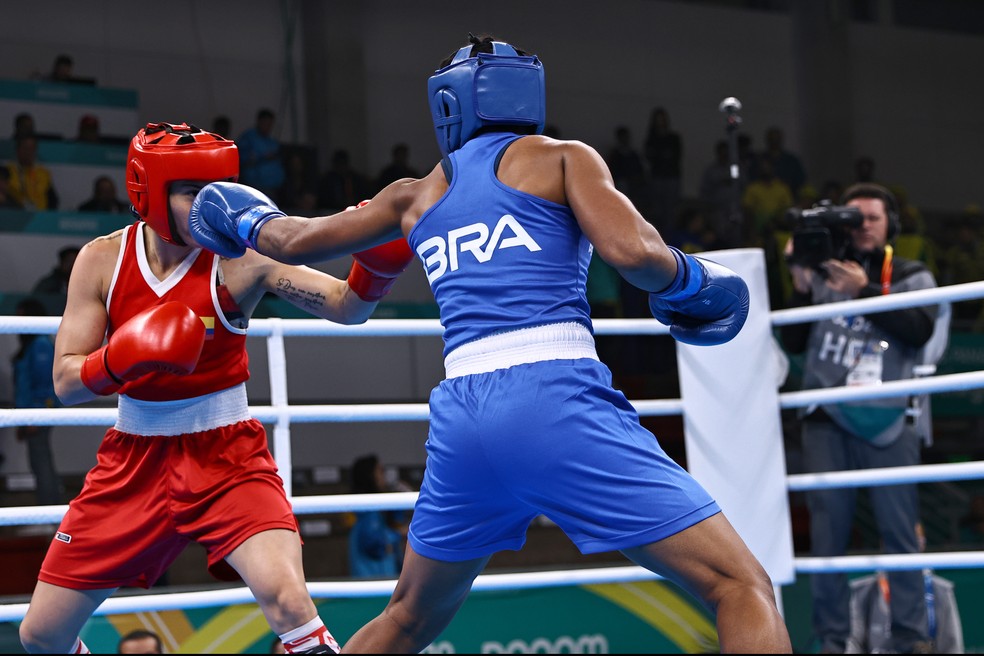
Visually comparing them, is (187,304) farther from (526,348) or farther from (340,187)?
(340,187)

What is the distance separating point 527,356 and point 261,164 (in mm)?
7823

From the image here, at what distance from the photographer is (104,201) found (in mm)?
8602

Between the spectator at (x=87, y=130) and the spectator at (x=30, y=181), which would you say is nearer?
the spectator at (x=30, y=181)

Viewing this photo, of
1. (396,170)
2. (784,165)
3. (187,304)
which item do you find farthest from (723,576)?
(784,165)

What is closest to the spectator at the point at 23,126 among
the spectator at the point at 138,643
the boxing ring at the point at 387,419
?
the spectator at the point at 138,643

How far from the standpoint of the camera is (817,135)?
13852 millimetres

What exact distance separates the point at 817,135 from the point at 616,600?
10707mm

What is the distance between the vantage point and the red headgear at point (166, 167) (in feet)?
8.73

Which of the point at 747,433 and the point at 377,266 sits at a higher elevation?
the point at 377,266

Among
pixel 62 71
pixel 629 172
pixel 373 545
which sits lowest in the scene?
pixel 373 545

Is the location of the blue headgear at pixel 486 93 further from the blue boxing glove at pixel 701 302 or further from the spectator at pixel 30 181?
the spectator at pixel 30 181

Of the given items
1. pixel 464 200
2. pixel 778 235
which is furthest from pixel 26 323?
pixel 778 235

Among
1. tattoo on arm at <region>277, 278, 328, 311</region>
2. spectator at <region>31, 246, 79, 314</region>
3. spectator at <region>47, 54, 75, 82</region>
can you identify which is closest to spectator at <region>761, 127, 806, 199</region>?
spectator at <region>47, 54, 75, 82</region>

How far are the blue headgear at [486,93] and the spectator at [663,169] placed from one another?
8.34m
